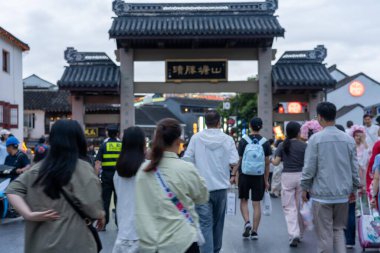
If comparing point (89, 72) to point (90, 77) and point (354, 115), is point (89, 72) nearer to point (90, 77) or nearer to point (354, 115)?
point (90, 77)

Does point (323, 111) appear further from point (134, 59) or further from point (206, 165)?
point (134, 59)

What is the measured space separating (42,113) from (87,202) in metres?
43.8

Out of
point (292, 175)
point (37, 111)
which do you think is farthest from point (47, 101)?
point (292, 175)

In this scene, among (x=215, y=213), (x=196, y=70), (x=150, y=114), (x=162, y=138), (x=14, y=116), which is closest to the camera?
(x=162, y=138)

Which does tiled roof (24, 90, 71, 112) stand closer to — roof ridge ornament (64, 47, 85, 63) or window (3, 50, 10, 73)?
window (3, 50, 10, 73)

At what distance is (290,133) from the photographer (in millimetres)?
8984

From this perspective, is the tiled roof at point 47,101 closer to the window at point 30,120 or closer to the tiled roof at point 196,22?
the window at point 30,120

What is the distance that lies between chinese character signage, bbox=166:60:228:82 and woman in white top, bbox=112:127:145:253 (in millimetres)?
10426

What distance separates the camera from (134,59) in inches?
650

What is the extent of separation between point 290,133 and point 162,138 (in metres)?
4.93

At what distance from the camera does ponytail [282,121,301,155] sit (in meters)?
8.92

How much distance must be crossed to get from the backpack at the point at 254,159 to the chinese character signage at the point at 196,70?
7.27m

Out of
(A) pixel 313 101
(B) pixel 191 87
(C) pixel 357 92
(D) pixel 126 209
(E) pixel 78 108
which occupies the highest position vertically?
(C) pixel 357 92

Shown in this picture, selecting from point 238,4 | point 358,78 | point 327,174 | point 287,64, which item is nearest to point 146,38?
point 238,4
